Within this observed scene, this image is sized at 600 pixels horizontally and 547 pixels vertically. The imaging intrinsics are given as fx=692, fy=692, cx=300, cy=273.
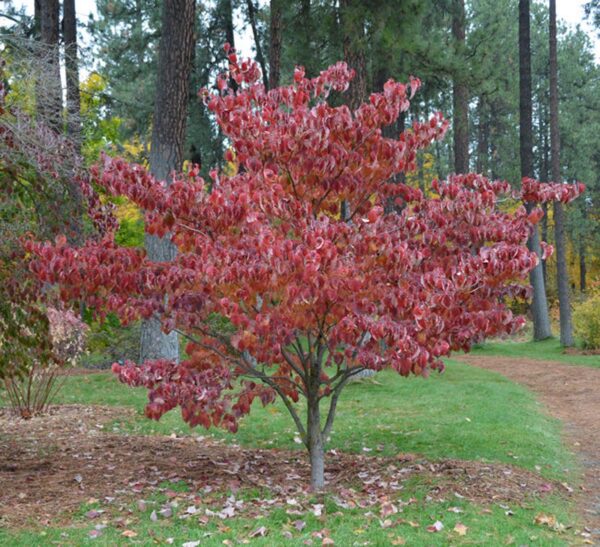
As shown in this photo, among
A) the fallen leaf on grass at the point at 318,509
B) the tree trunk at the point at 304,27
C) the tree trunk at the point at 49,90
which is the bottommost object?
the fallen leaf on grass at the point at 318,509

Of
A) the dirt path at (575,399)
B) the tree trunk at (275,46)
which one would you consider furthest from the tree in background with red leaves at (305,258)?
the tree trunk at (275,46)

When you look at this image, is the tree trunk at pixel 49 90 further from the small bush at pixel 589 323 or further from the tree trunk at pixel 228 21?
the tree trunk at pixel 228 21

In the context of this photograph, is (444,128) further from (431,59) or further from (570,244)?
(570,244)

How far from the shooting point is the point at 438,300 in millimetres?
4387

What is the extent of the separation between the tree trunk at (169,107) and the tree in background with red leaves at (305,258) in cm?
455

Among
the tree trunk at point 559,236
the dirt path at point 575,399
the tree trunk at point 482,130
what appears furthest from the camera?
the tree trunk at point 482,130

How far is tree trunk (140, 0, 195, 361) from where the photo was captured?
9.62 metres

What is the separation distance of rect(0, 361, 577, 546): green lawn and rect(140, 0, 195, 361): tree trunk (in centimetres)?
106

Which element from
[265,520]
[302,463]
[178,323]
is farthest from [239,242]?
[302,463]

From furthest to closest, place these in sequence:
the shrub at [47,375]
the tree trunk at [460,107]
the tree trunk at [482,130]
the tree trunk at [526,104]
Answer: the tree trunk at [482,130] → the tree trunk at [526,104] → the tree trunk at [460,107] → the shrub at [47,375]

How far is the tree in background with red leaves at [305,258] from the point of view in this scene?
4.38 metres

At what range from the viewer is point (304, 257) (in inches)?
162

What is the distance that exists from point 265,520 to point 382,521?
2.60 ft

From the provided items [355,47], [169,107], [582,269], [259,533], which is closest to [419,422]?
[259,533]
